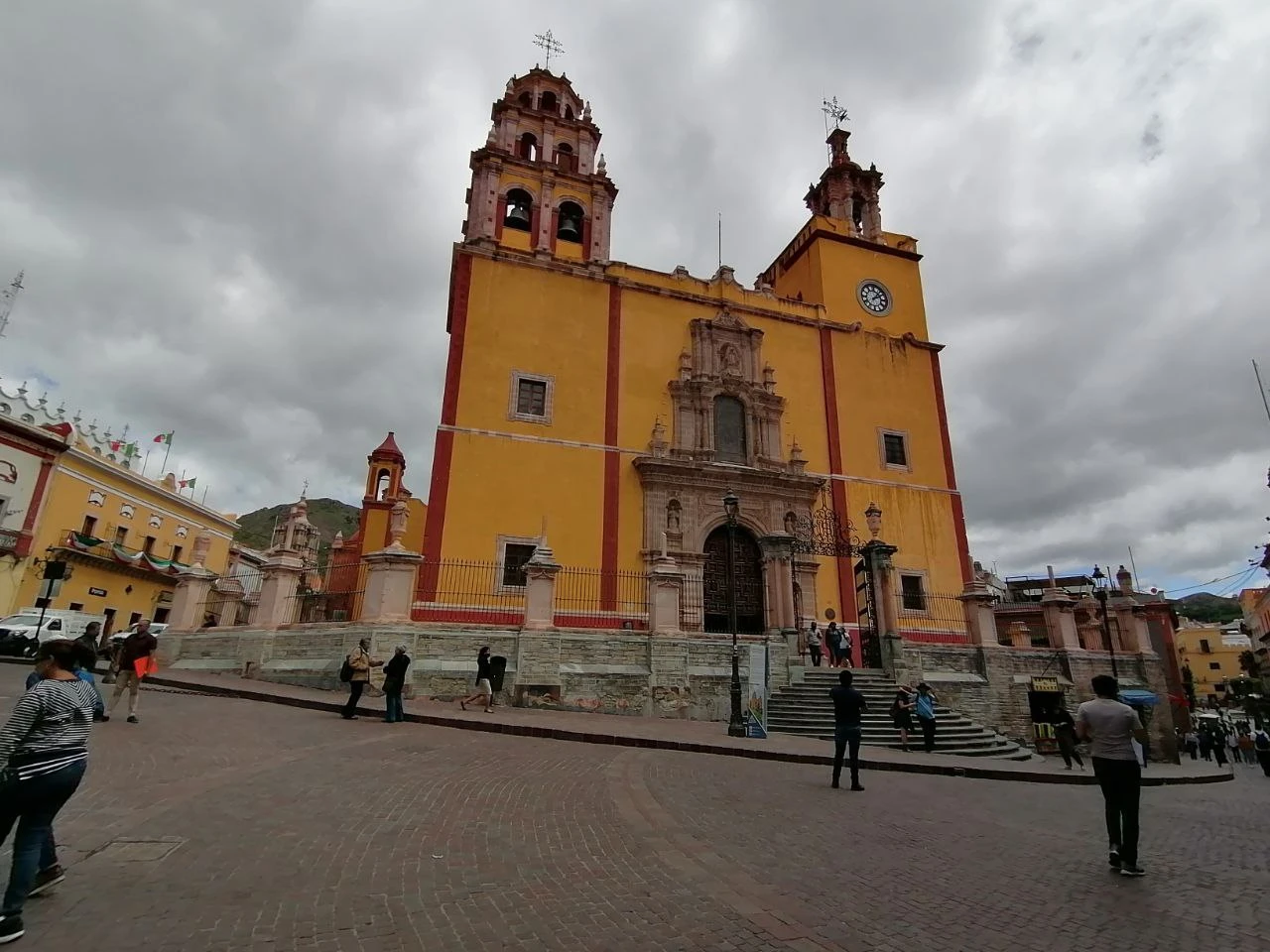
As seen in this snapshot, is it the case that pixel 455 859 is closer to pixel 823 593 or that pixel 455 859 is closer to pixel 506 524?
pixel 506 524

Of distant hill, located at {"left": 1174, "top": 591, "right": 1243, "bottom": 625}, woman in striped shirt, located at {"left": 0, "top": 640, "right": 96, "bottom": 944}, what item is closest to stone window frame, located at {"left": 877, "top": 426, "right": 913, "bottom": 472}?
woman in striped shirt, located at {"left": 0, "top": 640, "right": 96, "bottom": 944}

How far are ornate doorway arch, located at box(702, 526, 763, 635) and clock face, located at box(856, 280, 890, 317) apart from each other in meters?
11.1

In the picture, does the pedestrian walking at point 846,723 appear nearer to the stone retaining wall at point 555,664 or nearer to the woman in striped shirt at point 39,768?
the stone retaining wall at point 555,664

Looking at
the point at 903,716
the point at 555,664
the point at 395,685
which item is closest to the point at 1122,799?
the point at 903,716

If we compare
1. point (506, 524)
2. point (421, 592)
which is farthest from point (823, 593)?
point (421, 592)

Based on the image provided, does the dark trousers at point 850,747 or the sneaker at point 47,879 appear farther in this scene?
the dark trousers at point 850,747

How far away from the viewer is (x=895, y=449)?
76.1ft

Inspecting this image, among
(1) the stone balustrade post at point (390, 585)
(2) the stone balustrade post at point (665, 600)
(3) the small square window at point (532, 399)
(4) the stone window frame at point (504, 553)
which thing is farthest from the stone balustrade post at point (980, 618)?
(1) the stone balustrade post at point (390, 585)

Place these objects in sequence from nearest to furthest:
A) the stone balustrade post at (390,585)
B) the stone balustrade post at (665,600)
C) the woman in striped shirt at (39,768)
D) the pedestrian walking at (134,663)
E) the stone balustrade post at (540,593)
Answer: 1. the woman in striped shirt at (39,768)
2. the pedestrian walking at (134,663)
3. the stone balustrade post at (390,585)
4. the stone balustrade post at (540,593)
5. the stone balustrade post at (665,600)

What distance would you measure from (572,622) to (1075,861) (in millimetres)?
13286

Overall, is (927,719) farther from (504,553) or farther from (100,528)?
(100,528)

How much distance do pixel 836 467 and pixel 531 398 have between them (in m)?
10.2

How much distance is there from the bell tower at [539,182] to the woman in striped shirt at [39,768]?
749 inches

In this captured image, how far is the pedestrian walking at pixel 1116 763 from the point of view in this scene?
468 centimetres
